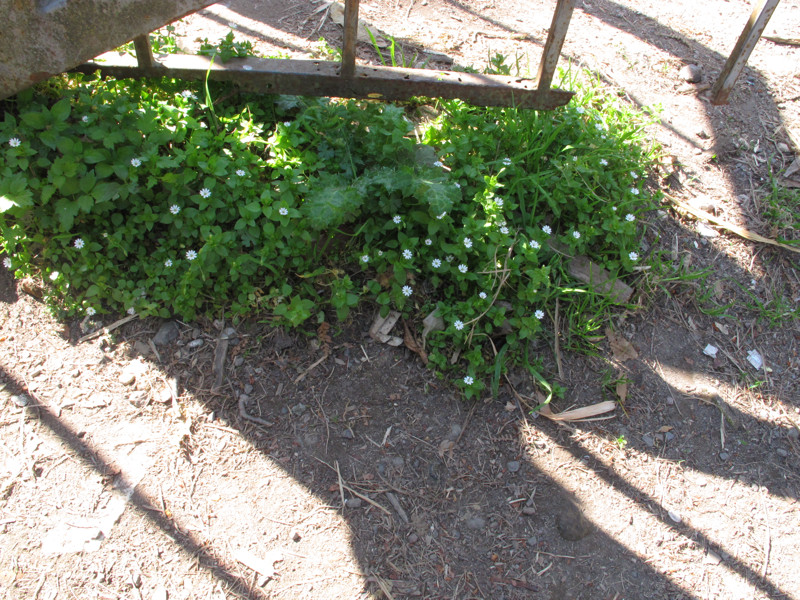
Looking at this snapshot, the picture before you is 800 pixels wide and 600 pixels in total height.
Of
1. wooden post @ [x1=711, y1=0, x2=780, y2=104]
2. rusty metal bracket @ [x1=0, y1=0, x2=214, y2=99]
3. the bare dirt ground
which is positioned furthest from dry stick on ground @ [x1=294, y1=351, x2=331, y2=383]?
wooden post @ [x1=711, y1=0, x2=780, y2=104]

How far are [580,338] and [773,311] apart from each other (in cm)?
126

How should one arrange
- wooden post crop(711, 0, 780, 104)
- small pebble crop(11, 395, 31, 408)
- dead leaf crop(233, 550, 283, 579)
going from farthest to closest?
wooden post crop(711, 0, 780, 104) → small pebble crop(11, 395, 31, 408) → dead leaf crop(233, 550, 283, 579)

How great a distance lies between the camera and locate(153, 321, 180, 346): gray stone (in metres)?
2.81

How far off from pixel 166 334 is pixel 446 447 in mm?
1513

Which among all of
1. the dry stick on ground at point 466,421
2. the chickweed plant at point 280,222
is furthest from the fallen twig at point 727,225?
the dry stick on ground at point 466,421

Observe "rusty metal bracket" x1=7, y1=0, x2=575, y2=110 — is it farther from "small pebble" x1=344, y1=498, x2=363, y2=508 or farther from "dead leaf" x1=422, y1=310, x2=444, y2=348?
"small pebble" x1=344, y1=498, x2=363, y2=508

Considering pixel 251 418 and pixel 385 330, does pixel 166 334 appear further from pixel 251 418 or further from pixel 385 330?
pixel 385 330

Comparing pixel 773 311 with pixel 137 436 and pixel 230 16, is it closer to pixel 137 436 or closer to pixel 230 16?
pixel 137 436

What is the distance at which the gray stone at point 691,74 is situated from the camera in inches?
166

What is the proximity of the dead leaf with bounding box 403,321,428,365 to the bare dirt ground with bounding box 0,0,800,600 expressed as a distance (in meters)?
0.05

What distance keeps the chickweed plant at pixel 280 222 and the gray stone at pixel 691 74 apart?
6.09ft

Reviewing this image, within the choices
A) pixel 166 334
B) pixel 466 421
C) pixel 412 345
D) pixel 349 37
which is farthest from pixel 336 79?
pixel 466 421

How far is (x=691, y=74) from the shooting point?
166 inches

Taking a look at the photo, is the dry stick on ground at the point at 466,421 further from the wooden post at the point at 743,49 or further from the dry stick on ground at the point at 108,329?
the wooden post at the point at 743,49
